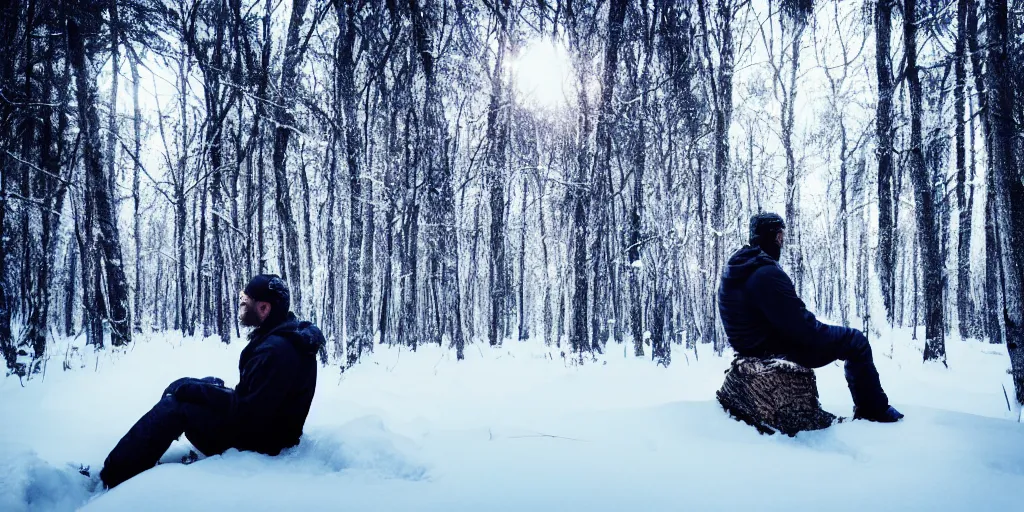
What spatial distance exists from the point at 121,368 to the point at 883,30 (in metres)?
13.7

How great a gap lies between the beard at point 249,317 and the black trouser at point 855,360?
368cm

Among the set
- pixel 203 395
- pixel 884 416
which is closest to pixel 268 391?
pixel 203 395

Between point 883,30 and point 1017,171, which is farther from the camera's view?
point 883,30

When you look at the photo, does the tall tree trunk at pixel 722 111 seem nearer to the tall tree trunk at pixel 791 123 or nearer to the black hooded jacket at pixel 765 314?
the tall tree trunk at pixel 791 123

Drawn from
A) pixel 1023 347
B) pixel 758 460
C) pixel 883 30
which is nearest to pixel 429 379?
pixel 758 460

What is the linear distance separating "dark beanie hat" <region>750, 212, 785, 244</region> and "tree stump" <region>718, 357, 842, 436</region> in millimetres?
929

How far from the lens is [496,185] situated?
11227 mm

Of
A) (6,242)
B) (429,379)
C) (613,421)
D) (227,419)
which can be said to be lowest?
(429,379)

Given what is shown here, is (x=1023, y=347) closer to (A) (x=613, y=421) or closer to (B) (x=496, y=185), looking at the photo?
(A) (x=613, y=421)

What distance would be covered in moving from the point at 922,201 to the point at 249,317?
9.43m

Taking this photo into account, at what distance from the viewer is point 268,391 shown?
276 cm

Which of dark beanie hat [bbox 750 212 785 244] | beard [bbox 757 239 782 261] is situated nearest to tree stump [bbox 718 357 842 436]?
beard [bbox 757 239 782 261]

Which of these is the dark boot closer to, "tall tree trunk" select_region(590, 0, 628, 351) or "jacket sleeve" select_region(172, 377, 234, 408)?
"jacket sleeve" select_region(172, 377, 234, 408)

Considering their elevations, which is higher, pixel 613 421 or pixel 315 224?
pixel 315 224
